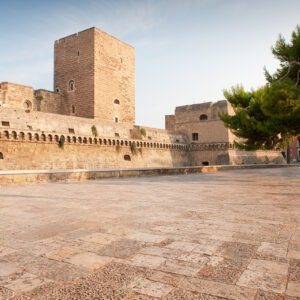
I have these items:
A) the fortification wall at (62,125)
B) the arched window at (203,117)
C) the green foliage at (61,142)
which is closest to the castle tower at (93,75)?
the fortification wall at (62,125)

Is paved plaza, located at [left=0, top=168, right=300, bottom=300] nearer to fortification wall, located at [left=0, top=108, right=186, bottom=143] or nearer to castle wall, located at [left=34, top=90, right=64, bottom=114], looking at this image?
fortification wall, located at [left=0, top=108, right=186, bottom=143]

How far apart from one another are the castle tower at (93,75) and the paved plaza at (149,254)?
64.3ft

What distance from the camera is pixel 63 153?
645 inches

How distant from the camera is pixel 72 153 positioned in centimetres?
1683

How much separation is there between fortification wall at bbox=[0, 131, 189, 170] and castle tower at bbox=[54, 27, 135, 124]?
4.38m

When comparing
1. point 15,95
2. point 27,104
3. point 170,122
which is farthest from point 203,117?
point 15,95

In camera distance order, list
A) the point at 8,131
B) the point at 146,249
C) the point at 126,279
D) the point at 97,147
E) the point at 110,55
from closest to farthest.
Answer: the point at 126,279 < the point at 146,249 < the point at 8,131 < the point at 97,147 < the point at 110,55

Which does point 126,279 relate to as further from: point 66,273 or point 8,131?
point 8,131

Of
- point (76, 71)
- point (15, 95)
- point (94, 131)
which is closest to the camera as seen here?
point (15, 95)

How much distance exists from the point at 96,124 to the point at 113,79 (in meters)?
6.97

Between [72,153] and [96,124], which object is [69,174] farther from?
[96,124]

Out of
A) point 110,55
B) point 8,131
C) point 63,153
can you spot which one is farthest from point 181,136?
point 8,131

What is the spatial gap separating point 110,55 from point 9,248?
76.8 ft

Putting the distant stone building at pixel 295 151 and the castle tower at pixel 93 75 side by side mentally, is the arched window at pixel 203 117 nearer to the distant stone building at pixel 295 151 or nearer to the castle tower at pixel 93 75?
the castle tower at pixel 93 75
